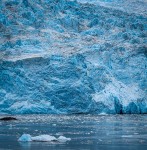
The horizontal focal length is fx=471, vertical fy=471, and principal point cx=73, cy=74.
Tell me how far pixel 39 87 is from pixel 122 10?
1754 cm

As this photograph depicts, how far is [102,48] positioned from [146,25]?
679 cm

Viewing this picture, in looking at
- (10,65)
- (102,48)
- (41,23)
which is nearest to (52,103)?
(10,65)

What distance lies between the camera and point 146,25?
162 ft

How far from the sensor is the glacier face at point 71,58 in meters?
40.6

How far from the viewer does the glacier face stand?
40.6 meters

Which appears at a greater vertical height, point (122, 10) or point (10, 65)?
point (122, 10)

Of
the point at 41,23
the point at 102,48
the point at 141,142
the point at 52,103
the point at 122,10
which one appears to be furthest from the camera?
the point at 122,10

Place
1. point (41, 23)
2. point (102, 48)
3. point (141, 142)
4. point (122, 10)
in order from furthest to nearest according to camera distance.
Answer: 1. point (122, 10)
2. point (41, 23)
3. point (102, 48)
4. point (141, 142)

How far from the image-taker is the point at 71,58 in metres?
43.3

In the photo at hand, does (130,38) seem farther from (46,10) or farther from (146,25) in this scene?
(46,10)

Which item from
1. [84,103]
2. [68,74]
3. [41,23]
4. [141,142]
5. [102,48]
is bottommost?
[141,142]

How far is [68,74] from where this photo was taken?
42281 mm

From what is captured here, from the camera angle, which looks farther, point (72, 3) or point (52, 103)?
point (72, 3)

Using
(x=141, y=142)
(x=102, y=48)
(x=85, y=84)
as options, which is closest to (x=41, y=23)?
(x=102, y=48)
